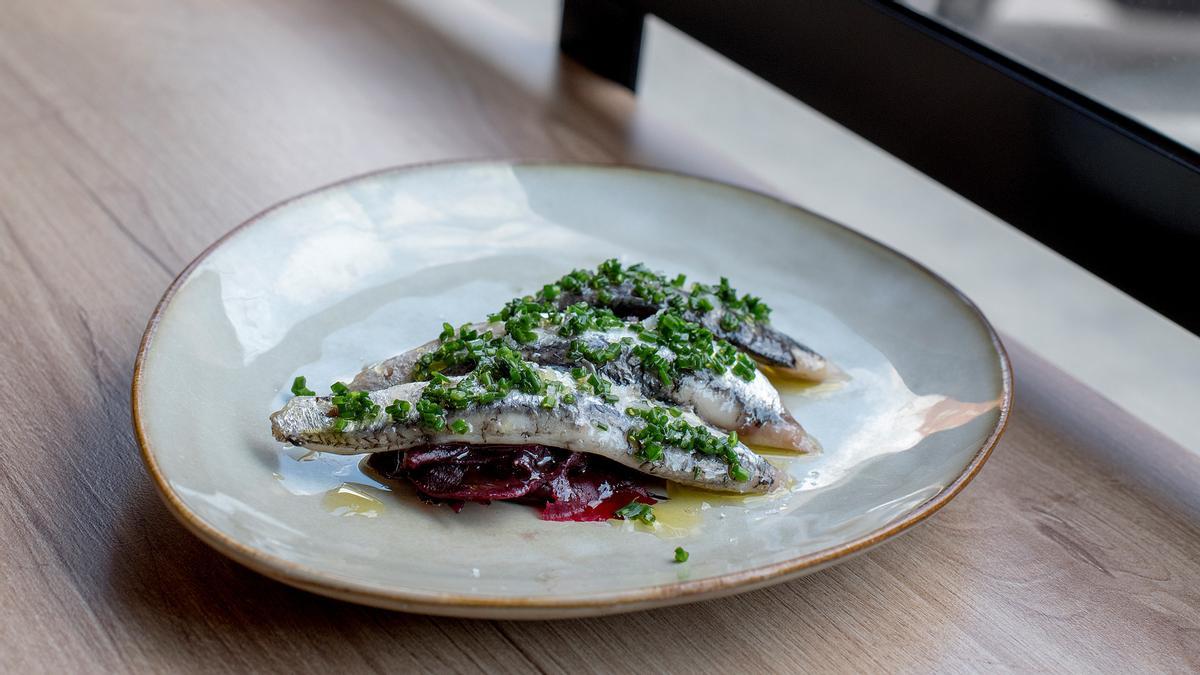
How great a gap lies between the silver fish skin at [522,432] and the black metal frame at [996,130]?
697mm

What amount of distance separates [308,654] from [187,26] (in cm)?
185

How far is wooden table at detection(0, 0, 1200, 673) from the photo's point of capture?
1228 millimetres

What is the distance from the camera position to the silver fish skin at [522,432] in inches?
52.3

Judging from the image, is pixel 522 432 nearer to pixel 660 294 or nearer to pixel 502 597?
pixel 502 597

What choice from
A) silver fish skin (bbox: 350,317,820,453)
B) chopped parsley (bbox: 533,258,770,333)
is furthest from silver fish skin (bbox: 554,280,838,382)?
silver fish skin (bbox: 350,317,820,453)

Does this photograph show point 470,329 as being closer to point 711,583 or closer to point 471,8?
point 711,583

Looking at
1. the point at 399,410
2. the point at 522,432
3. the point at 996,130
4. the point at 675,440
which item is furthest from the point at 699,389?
the point at 996,130

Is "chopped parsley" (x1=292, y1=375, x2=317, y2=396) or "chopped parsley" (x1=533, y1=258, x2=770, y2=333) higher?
"chopped parsley" (x1=533, y1=258, x2=770, y2=333)

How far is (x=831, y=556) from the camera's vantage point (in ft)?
3.95

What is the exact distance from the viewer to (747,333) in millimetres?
1609

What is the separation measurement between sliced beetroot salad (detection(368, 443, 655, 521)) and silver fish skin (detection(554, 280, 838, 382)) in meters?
0.32

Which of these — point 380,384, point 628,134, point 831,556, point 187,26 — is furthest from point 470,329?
point 187,26

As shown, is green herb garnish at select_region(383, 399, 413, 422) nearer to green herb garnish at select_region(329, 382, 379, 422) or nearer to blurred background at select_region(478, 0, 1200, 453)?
green herb garnish at select_region(329, 382, 379, 422)

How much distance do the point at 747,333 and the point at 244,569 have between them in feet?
2.44
